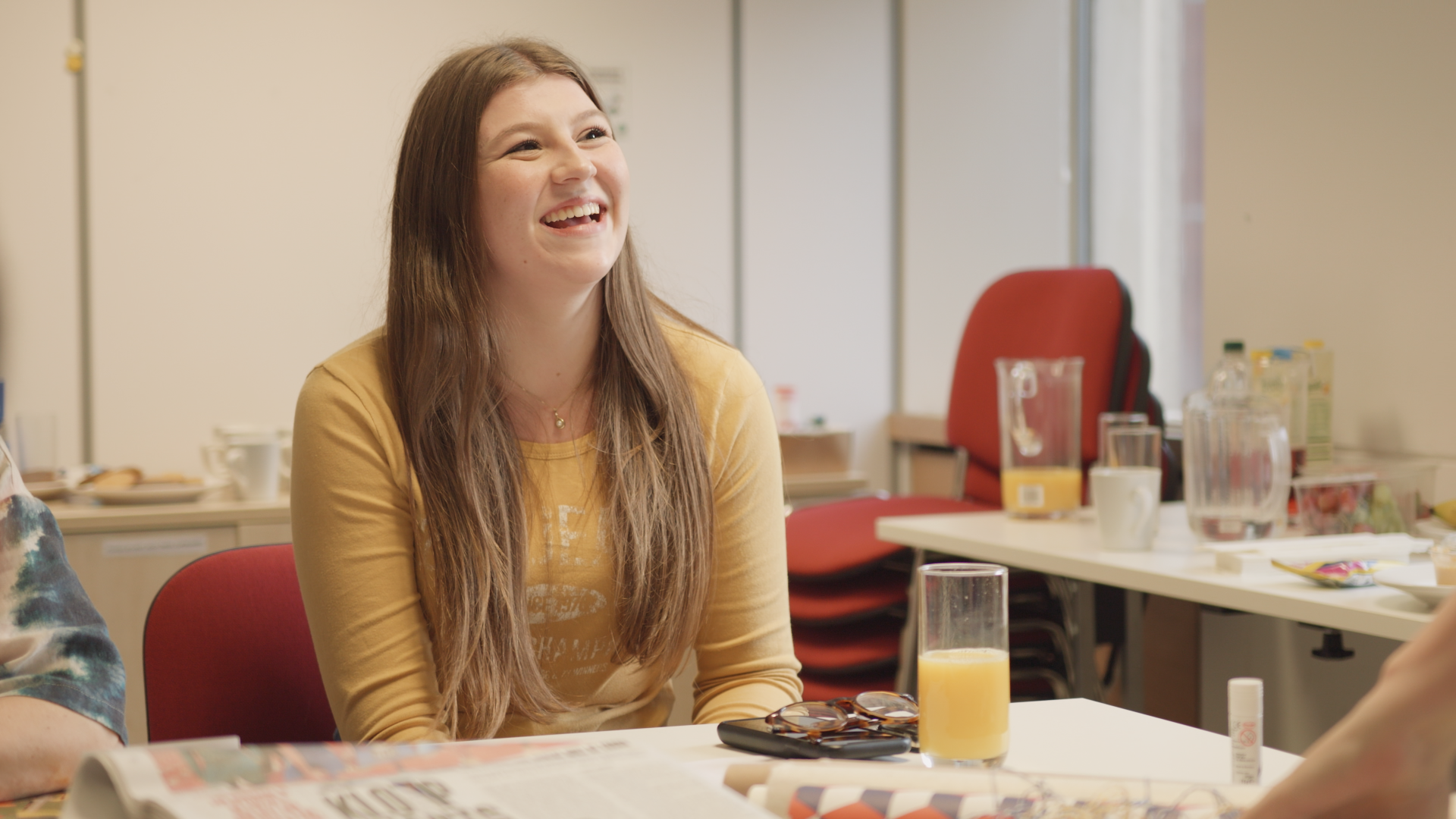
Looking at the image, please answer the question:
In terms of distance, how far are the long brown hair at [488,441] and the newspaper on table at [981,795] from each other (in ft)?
1.82

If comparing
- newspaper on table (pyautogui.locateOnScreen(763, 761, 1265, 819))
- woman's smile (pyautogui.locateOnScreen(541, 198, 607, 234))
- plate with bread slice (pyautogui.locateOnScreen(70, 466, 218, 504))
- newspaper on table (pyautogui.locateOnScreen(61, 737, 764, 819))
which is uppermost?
woman's smile (pyautogui.locateOnScreen(541, 198, 607, 234))

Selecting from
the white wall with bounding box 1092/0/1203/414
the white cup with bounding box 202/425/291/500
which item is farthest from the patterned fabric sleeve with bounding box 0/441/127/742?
the white wall with bounding box 1092/0/1203/414

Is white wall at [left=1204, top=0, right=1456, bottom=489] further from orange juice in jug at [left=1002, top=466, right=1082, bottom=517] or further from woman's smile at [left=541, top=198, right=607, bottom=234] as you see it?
woman's smile at [left=541, top=198, right=607, bottom=234]

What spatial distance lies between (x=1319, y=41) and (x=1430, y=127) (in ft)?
1.02

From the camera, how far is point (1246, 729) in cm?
80

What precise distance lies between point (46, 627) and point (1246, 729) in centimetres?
85

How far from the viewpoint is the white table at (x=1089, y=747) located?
84 cm

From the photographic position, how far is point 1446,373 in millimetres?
2125

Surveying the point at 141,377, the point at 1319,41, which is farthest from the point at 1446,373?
the point at 141,377

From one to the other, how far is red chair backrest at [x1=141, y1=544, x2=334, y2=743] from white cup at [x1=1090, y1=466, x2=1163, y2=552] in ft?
3.84

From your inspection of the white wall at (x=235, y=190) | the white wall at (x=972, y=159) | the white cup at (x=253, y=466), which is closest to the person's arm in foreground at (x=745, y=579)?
the white cup at (x=253, y=466)

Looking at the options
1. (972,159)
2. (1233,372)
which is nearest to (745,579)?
(1233,372)

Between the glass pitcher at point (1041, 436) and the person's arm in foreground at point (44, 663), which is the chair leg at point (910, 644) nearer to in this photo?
the glass pitcher at point (1041, 436)

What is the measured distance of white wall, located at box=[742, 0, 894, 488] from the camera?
383 cm
